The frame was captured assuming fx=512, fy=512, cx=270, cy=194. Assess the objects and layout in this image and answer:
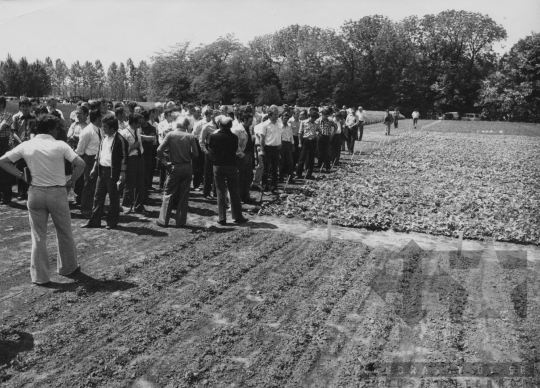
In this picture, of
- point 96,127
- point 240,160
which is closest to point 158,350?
point 96,127

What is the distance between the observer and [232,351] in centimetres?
523

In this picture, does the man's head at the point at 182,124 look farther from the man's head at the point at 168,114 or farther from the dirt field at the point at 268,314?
the man's head at the point at 168,114

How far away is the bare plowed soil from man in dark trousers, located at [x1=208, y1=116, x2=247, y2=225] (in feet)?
6.61

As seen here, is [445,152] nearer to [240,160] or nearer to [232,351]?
[240,160]

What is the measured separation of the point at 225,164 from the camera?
34.2 feet

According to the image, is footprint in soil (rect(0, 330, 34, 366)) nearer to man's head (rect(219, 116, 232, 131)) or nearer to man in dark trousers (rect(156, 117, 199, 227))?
man in dark trousers (rect(156, 117, 199, 227))

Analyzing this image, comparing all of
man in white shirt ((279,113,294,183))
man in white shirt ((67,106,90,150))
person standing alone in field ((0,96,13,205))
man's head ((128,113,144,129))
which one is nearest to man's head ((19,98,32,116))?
person standing alone in field ((0,96,13,205))

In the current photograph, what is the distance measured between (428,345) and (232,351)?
82.7 inches

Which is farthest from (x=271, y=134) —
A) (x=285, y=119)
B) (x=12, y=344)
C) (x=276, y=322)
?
(x=12, y=344)

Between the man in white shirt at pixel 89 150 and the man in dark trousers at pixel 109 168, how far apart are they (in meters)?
0.46

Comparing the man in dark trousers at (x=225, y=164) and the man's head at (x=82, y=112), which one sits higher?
the man's head at (x=82, y=112)

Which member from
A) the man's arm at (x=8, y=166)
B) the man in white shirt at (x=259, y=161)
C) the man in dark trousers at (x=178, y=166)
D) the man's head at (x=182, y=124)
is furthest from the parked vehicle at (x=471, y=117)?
the man's arm at (x=8, y=166)

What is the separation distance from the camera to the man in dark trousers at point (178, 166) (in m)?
9.87

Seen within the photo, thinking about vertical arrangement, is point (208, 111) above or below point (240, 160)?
above
